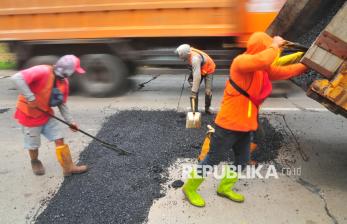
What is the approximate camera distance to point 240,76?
3.49 metres

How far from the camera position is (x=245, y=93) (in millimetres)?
3520

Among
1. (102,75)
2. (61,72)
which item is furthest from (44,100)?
(102,75)

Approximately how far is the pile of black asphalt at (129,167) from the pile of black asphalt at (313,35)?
104 cm

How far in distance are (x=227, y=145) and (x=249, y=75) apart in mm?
675

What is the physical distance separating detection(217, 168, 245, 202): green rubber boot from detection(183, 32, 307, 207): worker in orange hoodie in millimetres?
151

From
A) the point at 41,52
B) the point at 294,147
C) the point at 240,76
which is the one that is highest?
the point at 240,76

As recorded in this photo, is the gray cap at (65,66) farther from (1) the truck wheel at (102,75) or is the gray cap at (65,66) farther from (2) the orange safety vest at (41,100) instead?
(1) the truck wheel at (102,75)

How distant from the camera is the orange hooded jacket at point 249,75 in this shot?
131 inches

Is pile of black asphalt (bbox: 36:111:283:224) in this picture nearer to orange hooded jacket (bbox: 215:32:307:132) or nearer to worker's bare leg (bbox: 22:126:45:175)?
worker's bare leg (bbox: 22:126:45:175)

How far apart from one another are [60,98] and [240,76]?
1.92m

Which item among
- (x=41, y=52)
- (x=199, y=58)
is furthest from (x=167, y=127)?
(x=41, y=52)

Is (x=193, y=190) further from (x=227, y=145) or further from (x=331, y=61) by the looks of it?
(x=331, y=61)

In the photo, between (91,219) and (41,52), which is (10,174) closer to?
(91,219)

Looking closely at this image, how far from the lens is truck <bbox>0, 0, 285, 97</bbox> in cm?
698
